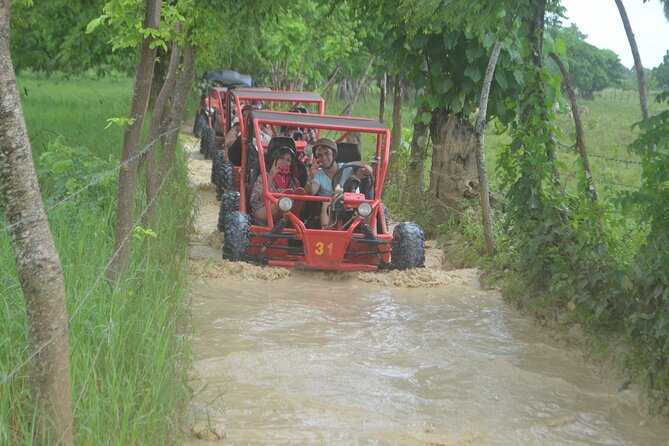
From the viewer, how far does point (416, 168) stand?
12273 millimetres

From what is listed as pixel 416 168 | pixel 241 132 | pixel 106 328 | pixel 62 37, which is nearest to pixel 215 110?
pixel 62 37

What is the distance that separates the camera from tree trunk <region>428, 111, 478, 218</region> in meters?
11.4

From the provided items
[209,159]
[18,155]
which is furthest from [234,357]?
[209,159]

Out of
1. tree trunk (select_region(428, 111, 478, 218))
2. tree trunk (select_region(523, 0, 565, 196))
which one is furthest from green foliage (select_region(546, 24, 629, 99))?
tree trunk (select_region(523, 0, 565, 196))

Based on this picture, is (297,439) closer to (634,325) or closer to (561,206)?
(634,325)

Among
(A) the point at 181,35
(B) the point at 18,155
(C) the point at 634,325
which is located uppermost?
(A) the point at 181,35

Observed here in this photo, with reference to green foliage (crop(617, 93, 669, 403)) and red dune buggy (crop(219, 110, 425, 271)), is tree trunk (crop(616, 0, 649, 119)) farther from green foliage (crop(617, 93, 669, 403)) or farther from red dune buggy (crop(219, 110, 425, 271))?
red dune buggy (crop(219, 110, 425, 271))

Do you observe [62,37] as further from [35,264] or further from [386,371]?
[35,264]

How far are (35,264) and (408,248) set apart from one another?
20.8 ft

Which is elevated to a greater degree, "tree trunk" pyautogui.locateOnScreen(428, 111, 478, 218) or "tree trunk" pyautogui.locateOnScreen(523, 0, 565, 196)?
"tree trunk" pyautogui.locateOnScreen(523, 0, 565, 196)

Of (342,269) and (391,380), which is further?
(342,269)

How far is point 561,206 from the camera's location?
7.54m

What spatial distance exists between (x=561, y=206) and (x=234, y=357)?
288cm

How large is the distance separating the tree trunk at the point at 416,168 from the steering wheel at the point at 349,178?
233 centimetres
